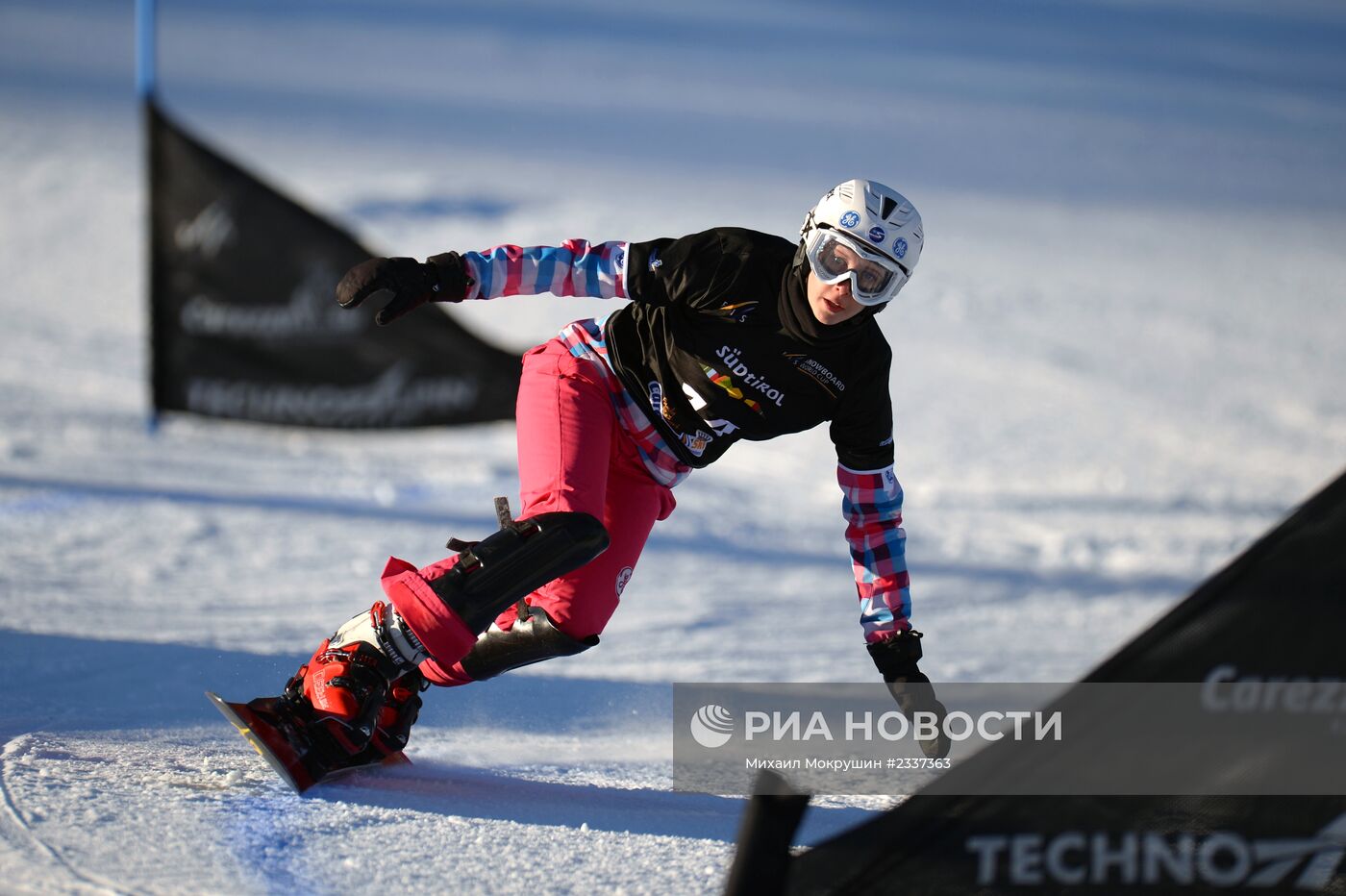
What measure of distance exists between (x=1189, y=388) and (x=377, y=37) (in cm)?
1650

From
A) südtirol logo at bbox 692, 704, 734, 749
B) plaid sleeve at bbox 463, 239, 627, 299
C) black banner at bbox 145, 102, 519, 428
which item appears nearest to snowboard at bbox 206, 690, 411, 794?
plaid sleeve at bbox 463, 239, 627, 299

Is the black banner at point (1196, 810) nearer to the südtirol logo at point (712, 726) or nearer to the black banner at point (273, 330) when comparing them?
the südtirol logo at point (712, 726)

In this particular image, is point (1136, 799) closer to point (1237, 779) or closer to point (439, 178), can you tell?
point (1237, 779)

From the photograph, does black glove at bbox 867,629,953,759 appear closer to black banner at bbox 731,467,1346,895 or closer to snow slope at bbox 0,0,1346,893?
snow slope at bbox 0,0,1346,893

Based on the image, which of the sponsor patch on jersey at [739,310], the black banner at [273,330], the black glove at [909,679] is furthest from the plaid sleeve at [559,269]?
the black banner at [273,330]

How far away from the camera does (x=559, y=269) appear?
3.15m

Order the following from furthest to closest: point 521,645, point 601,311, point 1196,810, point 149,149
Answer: point 601,311 < point 149,149 < point 521,645 < point 1196,810

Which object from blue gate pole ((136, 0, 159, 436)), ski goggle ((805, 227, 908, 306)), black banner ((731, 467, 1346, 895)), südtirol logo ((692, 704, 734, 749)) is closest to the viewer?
black banner ((731, 467, 1346, 895))

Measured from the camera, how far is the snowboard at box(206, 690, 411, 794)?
2963 mm

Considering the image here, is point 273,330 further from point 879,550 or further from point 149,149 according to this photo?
point 879,550

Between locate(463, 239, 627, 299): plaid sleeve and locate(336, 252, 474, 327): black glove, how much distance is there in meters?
0.08

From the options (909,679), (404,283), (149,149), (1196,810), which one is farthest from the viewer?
(149,149)

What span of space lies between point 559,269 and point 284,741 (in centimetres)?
122

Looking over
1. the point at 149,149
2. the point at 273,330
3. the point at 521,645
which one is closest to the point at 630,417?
the point at 521,645
